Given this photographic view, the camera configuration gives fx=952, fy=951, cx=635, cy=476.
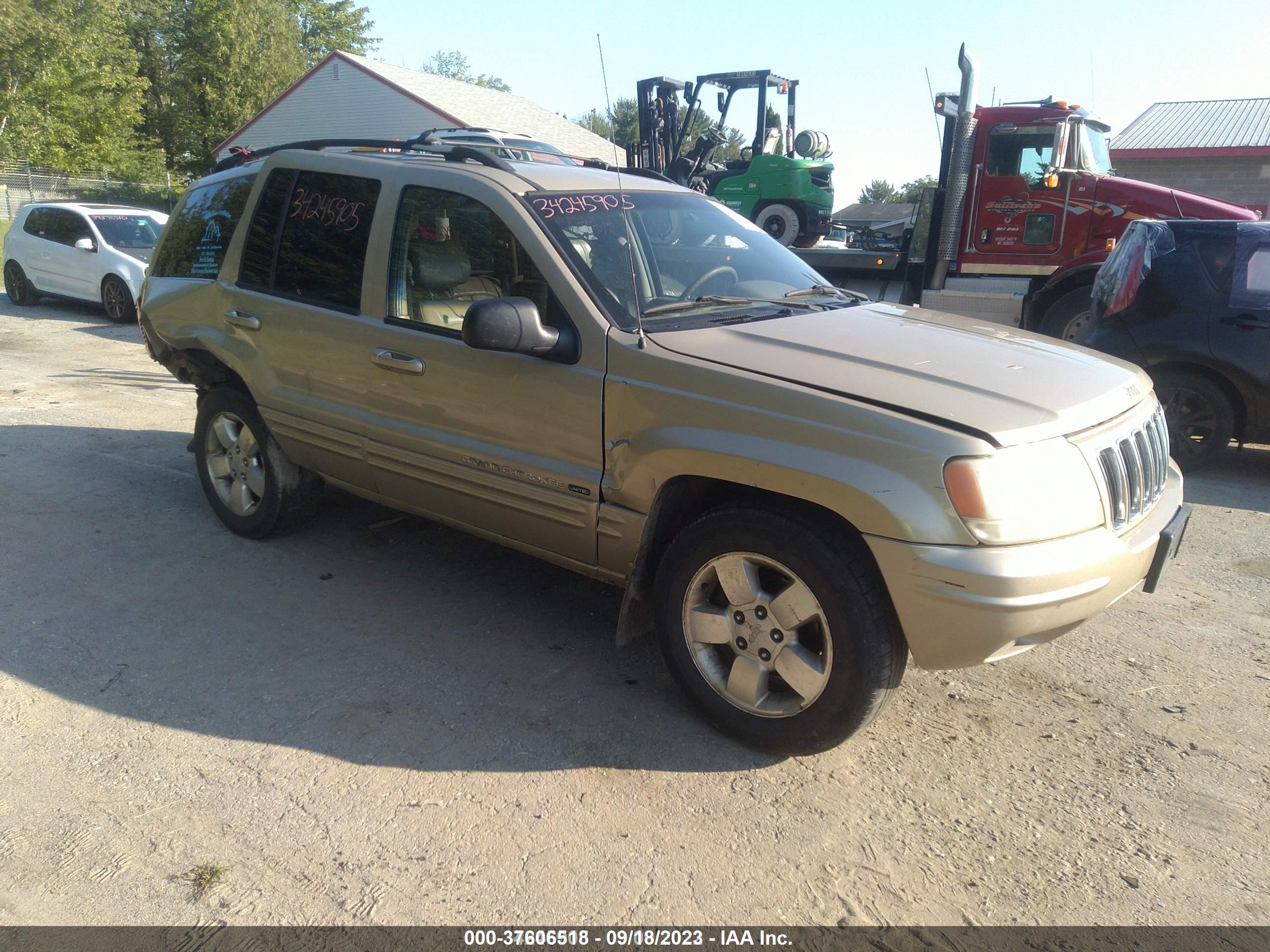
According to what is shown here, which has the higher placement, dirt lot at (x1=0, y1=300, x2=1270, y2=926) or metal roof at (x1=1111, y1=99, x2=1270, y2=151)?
metal roof at (x1=1111, y1=99, x2=1270, y2=151)

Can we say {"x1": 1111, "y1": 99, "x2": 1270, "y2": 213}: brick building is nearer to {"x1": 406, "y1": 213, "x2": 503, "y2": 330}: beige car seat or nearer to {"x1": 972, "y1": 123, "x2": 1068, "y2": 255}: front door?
{"x1": 972, "y1": 123, "x2": 1068, "y2": 255}: front door

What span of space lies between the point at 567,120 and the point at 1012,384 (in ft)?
137

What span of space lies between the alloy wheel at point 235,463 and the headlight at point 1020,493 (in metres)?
3.60

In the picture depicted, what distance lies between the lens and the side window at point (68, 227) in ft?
45.9

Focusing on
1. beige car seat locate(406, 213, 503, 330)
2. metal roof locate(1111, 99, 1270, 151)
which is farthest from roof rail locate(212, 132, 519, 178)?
metal roof locate(1111, 99, 1270, 151)

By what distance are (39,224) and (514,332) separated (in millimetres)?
14680

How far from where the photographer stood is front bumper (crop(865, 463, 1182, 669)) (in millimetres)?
2674

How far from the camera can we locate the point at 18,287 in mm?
15242

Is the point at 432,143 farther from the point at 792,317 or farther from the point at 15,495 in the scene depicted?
the point at 15,495

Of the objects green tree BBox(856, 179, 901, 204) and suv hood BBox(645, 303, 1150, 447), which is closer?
suv hood BBox(645, 303, 1150, 447)

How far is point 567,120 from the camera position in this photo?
41.6 meters

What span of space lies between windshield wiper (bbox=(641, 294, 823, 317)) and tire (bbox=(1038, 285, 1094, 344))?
22.0ft

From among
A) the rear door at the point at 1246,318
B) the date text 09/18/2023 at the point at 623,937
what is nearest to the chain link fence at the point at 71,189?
the rear door at the point at 1246,318

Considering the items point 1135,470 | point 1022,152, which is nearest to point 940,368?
point 1135,470
